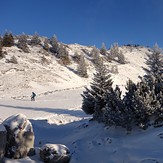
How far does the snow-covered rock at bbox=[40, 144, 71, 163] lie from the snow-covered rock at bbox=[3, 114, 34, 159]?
69 cm

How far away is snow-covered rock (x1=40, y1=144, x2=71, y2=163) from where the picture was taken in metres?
9.74

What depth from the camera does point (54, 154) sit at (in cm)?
979

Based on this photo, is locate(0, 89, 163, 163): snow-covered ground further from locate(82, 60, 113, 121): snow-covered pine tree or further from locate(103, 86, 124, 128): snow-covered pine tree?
locate(82, 60, 113, 121): snow-covered pine tree

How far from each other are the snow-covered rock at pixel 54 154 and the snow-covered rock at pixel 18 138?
693mm

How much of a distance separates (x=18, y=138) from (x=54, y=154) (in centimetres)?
157

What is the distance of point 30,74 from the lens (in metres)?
49.0

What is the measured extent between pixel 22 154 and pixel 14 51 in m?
50.6

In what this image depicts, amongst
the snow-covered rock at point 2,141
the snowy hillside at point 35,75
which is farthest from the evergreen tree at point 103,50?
the snow-covered rock at point 2,141

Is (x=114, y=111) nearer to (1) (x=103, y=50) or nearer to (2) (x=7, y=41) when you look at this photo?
(2) (x=7, y=41)

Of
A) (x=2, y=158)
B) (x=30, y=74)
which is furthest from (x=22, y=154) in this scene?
(x=30, y=74)

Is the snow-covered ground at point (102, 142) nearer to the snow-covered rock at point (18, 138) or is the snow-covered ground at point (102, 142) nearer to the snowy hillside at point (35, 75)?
the snow-covered rock at point (18, 138)

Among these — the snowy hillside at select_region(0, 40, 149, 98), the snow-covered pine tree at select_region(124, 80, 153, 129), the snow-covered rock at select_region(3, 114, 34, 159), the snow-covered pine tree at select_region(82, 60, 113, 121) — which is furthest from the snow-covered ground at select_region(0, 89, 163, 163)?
the snowy hillside at select_region(0, 40, 149, 98)

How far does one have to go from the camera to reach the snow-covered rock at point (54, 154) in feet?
32.0

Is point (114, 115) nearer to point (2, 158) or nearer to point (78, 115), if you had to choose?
point (2, 158)
